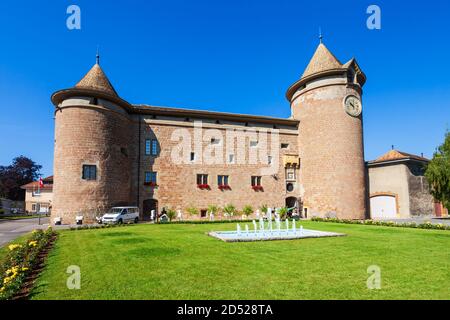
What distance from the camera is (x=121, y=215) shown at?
77.4ft

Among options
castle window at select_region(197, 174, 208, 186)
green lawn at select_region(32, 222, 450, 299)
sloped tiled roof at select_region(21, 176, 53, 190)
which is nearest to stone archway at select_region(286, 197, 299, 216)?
castle window at select_region(197, 174, 208, 186)

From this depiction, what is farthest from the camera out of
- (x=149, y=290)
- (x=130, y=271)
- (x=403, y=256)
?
(x=403, y=256)

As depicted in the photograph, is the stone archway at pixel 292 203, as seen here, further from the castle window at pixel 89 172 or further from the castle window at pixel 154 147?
the castle window at pixel 89 172

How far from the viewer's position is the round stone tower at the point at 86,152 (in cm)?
2430

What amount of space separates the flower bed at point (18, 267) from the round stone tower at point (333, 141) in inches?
1019

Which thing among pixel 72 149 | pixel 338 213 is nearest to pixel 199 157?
pixel 72 149

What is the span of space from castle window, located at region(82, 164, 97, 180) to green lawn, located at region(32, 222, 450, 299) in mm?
14002

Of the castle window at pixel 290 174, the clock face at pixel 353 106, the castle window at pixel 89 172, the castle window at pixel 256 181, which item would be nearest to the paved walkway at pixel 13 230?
the castle window at pixel 89 172

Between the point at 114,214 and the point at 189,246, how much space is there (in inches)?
544

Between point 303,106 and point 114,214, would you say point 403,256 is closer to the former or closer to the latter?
point 114,214

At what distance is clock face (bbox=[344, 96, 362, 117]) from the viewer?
3043cm

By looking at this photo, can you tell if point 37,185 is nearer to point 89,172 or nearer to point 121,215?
point 89,172

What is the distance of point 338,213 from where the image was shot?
29266mm

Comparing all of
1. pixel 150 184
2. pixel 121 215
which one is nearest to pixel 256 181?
pixel 150 184
